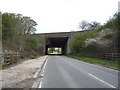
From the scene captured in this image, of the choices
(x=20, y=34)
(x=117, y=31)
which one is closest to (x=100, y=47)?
(x=117, y=31)

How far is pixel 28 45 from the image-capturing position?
49781 mm

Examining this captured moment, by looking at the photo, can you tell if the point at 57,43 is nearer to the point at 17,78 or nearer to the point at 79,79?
the point at 17,78

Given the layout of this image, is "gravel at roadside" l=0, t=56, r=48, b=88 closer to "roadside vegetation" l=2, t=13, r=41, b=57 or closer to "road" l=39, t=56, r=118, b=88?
"road" l=39, t=56, r=118, b=88

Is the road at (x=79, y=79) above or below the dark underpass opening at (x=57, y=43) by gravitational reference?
below

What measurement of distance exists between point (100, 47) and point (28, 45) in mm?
22922

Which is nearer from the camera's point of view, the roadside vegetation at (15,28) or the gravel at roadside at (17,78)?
the gravel at roadside at (17,78)

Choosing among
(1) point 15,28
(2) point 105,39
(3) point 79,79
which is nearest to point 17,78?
(3) point 79,79

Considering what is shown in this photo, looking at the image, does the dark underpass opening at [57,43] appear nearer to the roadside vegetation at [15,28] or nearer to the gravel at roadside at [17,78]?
the roadside vegetation at [15,28]

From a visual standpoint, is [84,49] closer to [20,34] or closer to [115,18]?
[20,34]

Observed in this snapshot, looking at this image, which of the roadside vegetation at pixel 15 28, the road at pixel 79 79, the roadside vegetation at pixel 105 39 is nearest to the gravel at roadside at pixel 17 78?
the road at pixel 79 79

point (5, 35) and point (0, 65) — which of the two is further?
point (5, 35)

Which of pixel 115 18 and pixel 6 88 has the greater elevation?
pixel 115 18

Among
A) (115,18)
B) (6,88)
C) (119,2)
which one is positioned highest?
(119,2)

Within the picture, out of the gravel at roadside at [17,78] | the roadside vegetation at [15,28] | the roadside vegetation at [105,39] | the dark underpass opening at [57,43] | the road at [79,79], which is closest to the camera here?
the gravel at roadside at [17,78]
